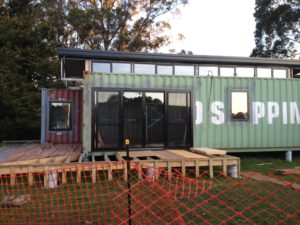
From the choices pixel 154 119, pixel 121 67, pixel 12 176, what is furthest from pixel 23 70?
pixel 12 176

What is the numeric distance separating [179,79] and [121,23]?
17.8 m

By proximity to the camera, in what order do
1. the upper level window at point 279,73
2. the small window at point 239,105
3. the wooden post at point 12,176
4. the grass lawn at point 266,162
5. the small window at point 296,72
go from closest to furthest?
the wooden post at point 12,176
the grass lawn at point 266,162
the small window at point 239,105
the upper level window at point 279,73
the small window at point 296,72

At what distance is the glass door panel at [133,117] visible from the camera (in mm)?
8039

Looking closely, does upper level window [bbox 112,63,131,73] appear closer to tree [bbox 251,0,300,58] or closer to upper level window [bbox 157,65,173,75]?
upper level window [bbox 157,65,173,75]

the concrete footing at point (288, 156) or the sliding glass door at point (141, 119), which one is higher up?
the sliding glass door at point (141, 119)

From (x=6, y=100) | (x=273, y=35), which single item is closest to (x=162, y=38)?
(x=273, y=35)

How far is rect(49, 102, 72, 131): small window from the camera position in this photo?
1105 cm

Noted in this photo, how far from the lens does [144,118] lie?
8156 millimetres

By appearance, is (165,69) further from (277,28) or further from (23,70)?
(277,28)

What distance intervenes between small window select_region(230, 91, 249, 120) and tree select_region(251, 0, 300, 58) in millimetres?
21741

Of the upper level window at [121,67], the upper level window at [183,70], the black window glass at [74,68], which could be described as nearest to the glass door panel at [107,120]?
the upper level window at [121,67]

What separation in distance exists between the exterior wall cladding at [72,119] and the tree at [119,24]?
1375 centimetres

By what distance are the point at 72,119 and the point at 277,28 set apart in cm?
2447

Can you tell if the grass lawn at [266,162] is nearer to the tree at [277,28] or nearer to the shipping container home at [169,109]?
the shipping container home at [169,109]
